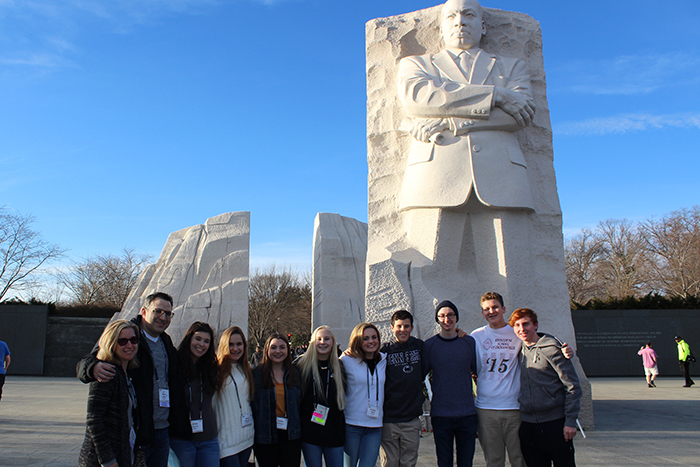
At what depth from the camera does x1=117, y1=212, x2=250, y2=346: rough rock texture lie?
11.6 meters

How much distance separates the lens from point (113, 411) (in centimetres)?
221

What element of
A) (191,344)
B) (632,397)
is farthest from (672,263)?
(191,344)

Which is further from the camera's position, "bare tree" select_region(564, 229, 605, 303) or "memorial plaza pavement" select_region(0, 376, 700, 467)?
"bare tree" select_region(564, 229, 605, 303)

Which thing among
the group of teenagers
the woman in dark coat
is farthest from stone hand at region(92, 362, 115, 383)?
the group of teenagers

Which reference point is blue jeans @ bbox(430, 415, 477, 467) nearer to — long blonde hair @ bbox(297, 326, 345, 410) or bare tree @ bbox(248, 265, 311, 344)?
long blonde hair @ bbox(297, 326, 345, 410)

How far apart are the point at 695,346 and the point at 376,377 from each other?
1357cm

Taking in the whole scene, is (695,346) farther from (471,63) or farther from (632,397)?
(471,63)

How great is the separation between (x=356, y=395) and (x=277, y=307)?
25684 mm

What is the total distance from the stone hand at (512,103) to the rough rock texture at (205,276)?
26.8 feet

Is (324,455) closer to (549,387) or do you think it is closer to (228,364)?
(228,364)

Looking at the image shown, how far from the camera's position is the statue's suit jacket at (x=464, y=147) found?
15.6ft

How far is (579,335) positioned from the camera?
13.7 metres

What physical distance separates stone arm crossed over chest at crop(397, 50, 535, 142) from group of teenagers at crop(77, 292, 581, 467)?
240 centimetres

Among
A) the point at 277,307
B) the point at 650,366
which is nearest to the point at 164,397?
the point at 650,366
